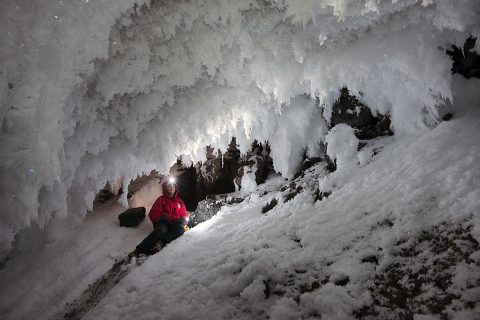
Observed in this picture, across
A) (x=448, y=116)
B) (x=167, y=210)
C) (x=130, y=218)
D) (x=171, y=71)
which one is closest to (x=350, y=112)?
(x=448, y=116)

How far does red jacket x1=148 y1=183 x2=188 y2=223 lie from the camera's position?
24.5 ft

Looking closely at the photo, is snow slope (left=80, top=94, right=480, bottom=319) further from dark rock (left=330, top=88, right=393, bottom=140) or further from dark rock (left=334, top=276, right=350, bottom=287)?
dark rock (left=330, top=88, right=393, bottom=140)

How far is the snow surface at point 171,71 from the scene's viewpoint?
3443 mm

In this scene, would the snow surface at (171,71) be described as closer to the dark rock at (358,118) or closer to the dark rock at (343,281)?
the dark rock at (358,118)

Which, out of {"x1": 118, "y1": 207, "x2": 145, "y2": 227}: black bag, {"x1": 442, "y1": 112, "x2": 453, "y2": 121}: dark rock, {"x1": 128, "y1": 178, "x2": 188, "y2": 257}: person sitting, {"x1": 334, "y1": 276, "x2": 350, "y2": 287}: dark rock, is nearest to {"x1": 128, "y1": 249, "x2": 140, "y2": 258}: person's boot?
{"x1": 128, "y1": 178, "x2": 188, "y2": 257}: person sitting

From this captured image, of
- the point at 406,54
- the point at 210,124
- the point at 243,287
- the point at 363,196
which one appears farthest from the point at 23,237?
the point at 406,54

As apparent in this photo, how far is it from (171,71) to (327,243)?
3460mm

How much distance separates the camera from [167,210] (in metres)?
7.59

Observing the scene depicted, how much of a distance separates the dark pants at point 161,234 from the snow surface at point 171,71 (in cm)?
145

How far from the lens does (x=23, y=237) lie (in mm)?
8984

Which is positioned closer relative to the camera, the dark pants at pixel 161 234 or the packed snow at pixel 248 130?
the packed snow at pixel 248 130

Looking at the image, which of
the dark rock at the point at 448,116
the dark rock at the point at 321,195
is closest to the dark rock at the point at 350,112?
the dark rock at the point at 448,116

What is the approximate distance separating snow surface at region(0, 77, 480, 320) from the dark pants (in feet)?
4.20

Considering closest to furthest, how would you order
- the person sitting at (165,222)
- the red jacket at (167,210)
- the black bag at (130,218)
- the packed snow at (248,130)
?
the packed snow at (248,130), the person sitting at (165,222), the red jacket at (167,210), the black bag at (130,218)
